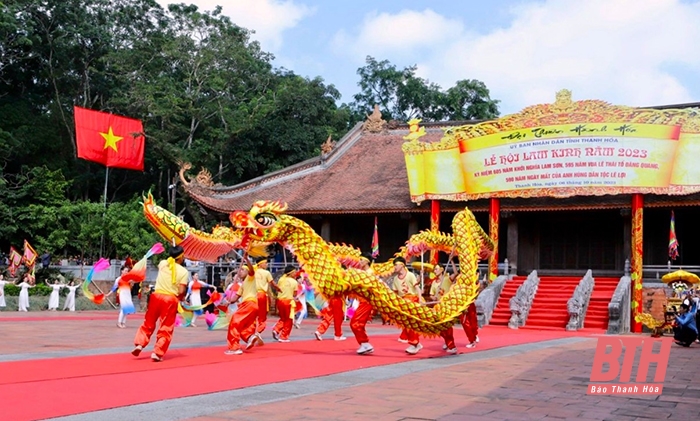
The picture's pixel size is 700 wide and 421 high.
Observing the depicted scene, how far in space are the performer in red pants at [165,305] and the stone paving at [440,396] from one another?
117 cm

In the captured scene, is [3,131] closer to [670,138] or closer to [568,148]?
[568,148]

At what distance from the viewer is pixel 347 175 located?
25703 millimetres

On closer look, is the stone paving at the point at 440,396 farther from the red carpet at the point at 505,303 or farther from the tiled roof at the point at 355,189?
the tiled roof at the point at 355,189

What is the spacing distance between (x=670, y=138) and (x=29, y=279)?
19.0 m

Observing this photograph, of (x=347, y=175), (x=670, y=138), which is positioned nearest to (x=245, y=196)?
(x=347, y=175)

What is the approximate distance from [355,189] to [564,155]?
24.2 feet

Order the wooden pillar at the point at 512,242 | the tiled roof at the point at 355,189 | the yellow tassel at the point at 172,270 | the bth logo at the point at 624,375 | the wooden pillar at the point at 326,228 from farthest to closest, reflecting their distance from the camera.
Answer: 1. the wooden pillar at the point at 326,228
2. the wooden pillar at the point at 512,242
3. the tiled roof at the point at 355,189
4. the yellow tassel at the point at 172,270
5. the bth logo at the point at 624,375

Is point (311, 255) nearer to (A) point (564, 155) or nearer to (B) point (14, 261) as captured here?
(A) point (564, 155)

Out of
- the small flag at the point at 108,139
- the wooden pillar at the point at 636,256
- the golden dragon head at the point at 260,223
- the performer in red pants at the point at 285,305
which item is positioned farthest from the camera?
the small flag at the point at 108,139

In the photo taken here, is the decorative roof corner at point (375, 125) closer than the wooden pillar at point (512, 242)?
A: No

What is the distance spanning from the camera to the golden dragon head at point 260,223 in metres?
9.81

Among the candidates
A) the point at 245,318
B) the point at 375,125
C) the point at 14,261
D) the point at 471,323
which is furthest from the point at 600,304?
the point at 14,261

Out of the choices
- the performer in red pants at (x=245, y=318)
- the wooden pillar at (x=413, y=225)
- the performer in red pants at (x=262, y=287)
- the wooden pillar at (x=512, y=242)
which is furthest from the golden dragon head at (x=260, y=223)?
the wooden pillar at (x=413, y=225)

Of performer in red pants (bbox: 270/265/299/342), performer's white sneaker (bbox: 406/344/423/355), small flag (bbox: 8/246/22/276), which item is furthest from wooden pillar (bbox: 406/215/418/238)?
small flag (bbox: 8/246/22/276)
